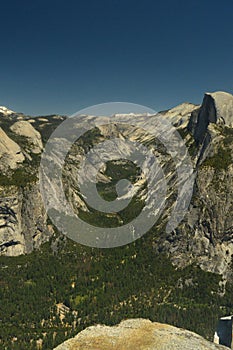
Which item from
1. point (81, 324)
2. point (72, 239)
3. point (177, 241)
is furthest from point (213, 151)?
point (81, 324)

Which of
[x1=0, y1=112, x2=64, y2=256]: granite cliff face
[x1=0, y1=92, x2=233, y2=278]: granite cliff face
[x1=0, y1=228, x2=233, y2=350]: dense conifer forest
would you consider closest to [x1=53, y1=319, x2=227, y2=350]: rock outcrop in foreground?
[x1=0, y1=228, x2=233, y2=350]: dense conifer forest

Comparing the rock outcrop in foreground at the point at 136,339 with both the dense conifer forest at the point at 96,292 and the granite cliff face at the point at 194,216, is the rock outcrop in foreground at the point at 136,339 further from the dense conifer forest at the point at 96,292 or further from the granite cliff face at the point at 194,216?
the granite cliff face at the point at 194,216

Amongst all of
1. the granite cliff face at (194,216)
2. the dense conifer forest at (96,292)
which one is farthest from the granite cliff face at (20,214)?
the dense conifer forest at (96,292)

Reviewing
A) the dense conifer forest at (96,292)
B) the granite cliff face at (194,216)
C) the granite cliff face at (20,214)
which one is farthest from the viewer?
the granite cliff face at (20,214)

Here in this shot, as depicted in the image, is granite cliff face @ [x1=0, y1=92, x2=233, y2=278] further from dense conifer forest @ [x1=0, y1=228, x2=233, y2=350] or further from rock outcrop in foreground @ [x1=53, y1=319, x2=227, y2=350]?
rock outcrop in foreground @ [x1=53, y1=319, x2=227, y2=350]

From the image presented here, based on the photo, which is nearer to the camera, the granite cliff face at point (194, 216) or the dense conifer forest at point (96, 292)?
the dense conifer forest at point (96, 292)

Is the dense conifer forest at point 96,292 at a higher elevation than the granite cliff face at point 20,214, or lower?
lower

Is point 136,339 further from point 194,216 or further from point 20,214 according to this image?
point 20,214

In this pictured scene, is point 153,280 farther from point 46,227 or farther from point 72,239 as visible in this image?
point 46,227

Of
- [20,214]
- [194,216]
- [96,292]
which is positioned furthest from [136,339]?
[20,214]
